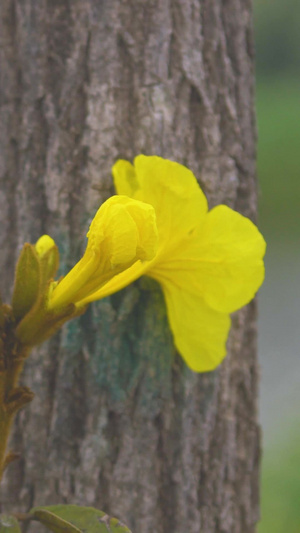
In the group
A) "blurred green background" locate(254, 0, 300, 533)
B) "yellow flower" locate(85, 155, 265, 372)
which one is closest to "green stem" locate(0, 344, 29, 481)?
"yellow flower" locate(85, 155, 265, 372)

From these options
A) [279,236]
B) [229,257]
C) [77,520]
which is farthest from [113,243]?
[279,236]

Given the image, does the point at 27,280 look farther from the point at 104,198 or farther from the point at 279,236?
the point at 279,236

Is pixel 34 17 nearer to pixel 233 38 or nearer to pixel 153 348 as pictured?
pixel 233 38

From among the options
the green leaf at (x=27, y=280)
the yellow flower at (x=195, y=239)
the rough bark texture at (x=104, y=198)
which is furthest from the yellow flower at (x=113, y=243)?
the rough bark texture at (x=104, y=198)

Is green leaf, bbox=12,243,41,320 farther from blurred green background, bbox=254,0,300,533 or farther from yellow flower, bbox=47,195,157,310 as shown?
blurred green background, bbox=254,0,300,533

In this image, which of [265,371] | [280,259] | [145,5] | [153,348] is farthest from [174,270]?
[280,259]
